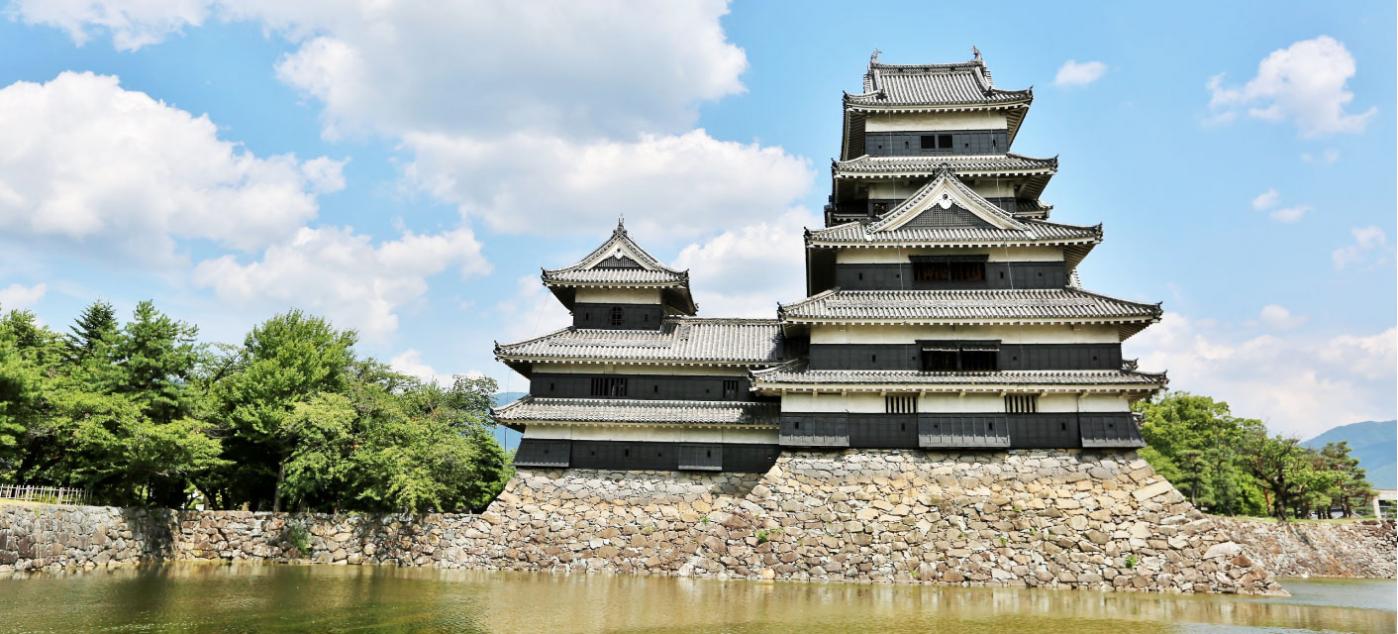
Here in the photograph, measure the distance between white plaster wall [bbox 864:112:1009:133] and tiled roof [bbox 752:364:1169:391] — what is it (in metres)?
10.7

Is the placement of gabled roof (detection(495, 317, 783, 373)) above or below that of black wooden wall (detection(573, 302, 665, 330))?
below

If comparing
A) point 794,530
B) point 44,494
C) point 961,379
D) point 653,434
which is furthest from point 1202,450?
point 44,494

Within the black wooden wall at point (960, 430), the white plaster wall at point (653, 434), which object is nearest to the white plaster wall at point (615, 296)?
the white plaster wall at point (653, 434)

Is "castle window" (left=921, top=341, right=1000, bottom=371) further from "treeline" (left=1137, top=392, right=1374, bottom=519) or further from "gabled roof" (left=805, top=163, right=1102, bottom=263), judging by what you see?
"treeline" (left=1137, top=392, right=1374, bottom=519)

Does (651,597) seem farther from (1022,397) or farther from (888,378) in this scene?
(1022,397)

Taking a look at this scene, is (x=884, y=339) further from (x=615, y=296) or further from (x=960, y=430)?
(x=615, y=296)

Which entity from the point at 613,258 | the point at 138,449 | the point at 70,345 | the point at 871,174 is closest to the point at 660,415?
the point at 613,258

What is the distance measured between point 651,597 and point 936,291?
13.3 metres

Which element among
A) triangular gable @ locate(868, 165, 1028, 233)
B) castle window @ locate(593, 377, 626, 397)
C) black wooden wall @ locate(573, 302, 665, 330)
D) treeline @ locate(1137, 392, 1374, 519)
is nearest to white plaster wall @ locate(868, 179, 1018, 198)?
triangular gable @ locate(868, 165, 1028, 233)

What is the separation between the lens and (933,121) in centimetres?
2961

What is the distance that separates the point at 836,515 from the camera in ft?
71.7

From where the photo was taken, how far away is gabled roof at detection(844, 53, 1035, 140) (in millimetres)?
28859

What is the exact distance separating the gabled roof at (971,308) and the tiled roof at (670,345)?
10.3 feet

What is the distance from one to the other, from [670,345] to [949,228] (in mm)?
9990
